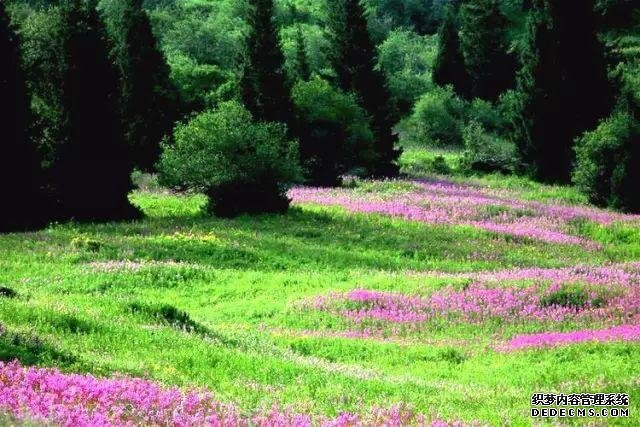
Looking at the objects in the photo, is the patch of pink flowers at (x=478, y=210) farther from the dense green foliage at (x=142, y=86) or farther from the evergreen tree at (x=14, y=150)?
the dense green foliage at (x=142, y=86)

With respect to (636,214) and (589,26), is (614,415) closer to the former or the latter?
(636,214)

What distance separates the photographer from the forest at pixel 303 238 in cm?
875

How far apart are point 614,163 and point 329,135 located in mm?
14831

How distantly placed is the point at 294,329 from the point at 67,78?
19.1 m

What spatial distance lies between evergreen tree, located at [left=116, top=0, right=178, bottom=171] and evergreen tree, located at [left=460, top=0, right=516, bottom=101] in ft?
125

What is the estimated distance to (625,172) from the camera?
37.0m

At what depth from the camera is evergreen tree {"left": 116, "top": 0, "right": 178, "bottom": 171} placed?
4688cm

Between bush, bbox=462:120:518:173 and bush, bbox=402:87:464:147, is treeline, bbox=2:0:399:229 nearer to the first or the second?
bush, bbox=462:120:518:173

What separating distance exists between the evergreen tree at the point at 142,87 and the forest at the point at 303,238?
0.18 m

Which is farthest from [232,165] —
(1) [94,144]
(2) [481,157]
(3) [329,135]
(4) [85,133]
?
(2) [481,157]

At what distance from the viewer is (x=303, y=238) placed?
25.9 meters

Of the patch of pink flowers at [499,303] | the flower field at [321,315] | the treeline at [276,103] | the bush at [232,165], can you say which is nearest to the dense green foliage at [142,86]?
the treeline at [276,103]

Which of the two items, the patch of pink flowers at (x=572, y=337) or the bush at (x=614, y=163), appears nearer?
the patch of pink flowers at (x=572, y=337)

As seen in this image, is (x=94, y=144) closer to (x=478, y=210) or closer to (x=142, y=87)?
(x=478, y=210)
